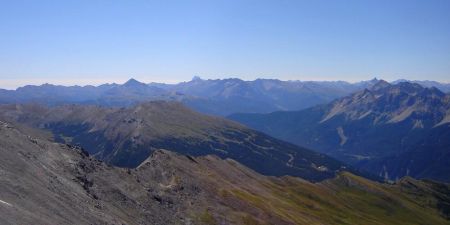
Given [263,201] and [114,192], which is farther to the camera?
[263,201]

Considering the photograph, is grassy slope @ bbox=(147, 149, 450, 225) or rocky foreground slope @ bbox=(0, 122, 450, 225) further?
grassy slope @ bbox=(147, 149, 450, 225)

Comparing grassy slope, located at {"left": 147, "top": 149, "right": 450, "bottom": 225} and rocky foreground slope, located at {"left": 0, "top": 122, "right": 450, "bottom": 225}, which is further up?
rocky foreground slope, located at {"left": 0, "top": 122, "right": 450, "bottom": 225}

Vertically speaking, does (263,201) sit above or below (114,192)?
below

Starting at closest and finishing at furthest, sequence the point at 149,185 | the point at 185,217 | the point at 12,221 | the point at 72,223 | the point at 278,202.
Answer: the point at 12,221
the point at 72,223
the point at 185,217
the point at 149,185
the point at 278,202

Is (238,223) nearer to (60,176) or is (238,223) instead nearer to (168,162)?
(168,162)

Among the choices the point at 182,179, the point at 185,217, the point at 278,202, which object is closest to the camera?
the point at 185,217

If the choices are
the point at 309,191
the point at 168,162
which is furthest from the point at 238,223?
the point at 309,191

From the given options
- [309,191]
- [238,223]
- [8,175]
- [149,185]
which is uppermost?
[8,175]

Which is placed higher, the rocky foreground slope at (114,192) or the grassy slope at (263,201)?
the rocky foreground slope at (114,192)

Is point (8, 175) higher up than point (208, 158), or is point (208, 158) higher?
point (8, 175)

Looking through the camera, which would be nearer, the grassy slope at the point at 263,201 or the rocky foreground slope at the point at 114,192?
the rocky foreground slope at the point at 114,192

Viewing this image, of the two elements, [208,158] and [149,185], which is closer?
[149,185]
